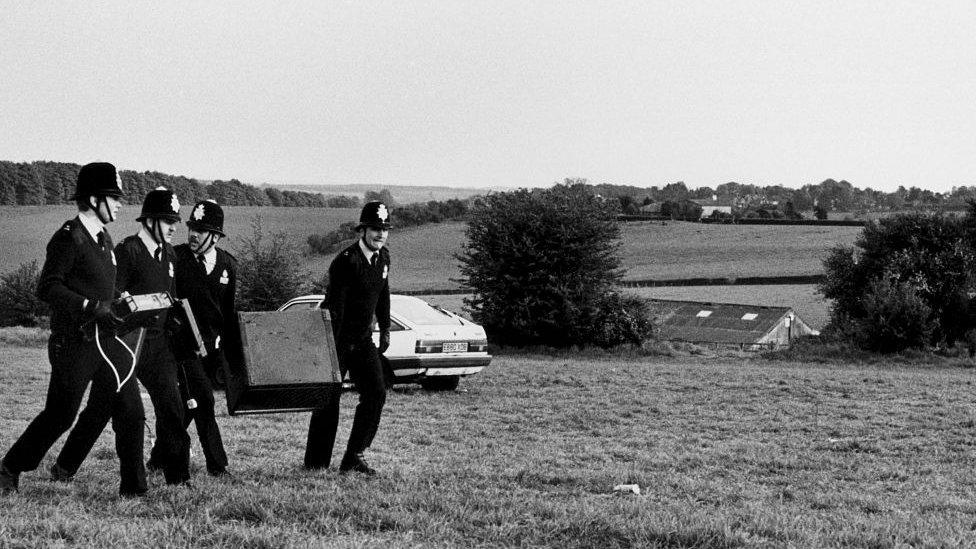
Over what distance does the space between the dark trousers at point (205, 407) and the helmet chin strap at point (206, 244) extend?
0.75m

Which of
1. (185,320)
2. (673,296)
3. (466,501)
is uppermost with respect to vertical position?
(185,320)

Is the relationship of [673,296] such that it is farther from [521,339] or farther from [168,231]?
[168,231]

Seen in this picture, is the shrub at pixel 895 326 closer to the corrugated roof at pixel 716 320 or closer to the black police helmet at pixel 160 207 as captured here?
the corrugated roof at pixel 716 320

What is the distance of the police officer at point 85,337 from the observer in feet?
19.7

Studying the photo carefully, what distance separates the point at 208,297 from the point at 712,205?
11241 cm

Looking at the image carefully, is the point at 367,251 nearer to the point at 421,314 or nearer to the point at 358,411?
the point at 358,411

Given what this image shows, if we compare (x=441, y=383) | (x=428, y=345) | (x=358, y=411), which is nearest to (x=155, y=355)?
(x=358, y=411)

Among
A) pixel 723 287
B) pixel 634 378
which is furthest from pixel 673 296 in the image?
pixel 634 378

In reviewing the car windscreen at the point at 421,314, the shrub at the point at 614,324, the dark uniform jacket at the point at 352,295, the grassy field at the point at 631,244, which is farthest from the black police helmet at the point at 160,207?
the grassy field at the point at 631,244

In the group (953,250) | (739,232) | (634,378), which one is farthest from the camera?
(739,232)

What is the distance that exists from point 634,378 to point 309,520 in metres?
14.1

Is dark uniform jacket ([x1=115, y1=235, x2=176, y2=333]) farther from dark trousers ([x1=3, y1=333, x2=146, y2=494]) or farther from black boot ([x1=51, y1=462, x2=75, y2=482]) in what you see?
A: black boot ([x1=51, y1=462, x2=75, y2=482])

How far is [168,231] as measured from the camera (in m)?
6.88

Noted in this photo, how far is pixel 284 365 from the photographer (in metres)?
7.16
